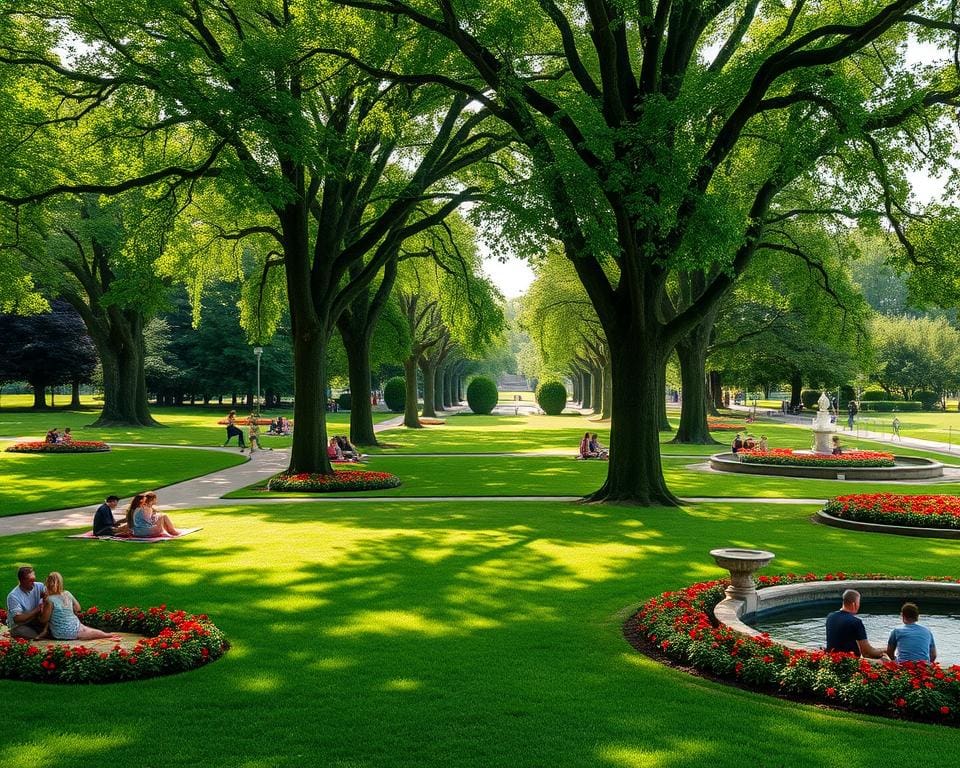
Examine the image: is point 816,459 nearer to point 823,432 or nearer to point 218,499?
point 823,432

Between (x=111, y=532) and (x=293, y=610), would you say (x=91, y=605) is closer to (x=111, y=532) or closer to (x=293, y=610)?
(x=293, y=610)

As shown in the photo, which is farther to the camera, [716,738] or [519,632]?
[519,632]

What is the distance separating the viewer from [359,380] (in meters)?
36.0

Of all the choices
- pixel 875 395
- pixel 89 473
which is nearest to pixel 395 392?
pixel 875 395

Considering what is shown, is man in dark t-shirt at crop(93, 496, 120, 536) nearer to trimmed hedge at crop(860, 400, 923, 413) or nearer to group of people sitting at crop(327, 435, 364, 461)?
group of people sitting at crop(327, 435, 364, 461)

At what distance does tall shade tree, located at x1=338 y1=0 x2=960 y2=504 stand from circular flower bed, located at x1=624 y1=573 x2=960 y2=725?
9.21 metres

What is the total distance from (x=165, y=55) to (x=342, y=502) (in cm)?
1062

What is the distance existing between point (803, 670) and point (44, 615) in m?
7.49

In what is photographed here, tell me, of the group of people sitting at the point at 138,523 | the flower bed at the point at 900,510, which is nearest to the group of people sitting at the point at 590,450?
the flower bed at the point at 900,510

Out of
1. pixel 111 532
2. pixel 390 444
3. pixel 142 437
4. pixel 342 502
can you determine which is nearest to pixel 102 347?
pixel 142 437

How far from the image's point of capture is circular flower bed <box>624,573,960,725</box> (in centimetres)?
705

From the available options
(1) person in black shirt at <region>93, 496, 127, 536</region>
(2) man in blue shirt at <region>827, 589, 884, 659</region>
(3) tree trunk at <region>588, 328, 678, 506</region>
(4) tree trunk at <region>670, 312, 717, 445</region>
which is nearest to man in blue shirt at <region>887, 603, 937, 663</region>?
(2) man in blue shirt at <region>827, 589, 884, 659</region>

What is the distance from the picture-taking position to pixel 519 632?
936cm

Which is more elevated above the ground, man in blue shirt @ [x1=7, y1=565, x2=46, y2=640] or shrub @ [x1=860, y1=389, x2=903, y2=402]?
shrub @ [x1=860, y1=389, x2=903, y2=402]
